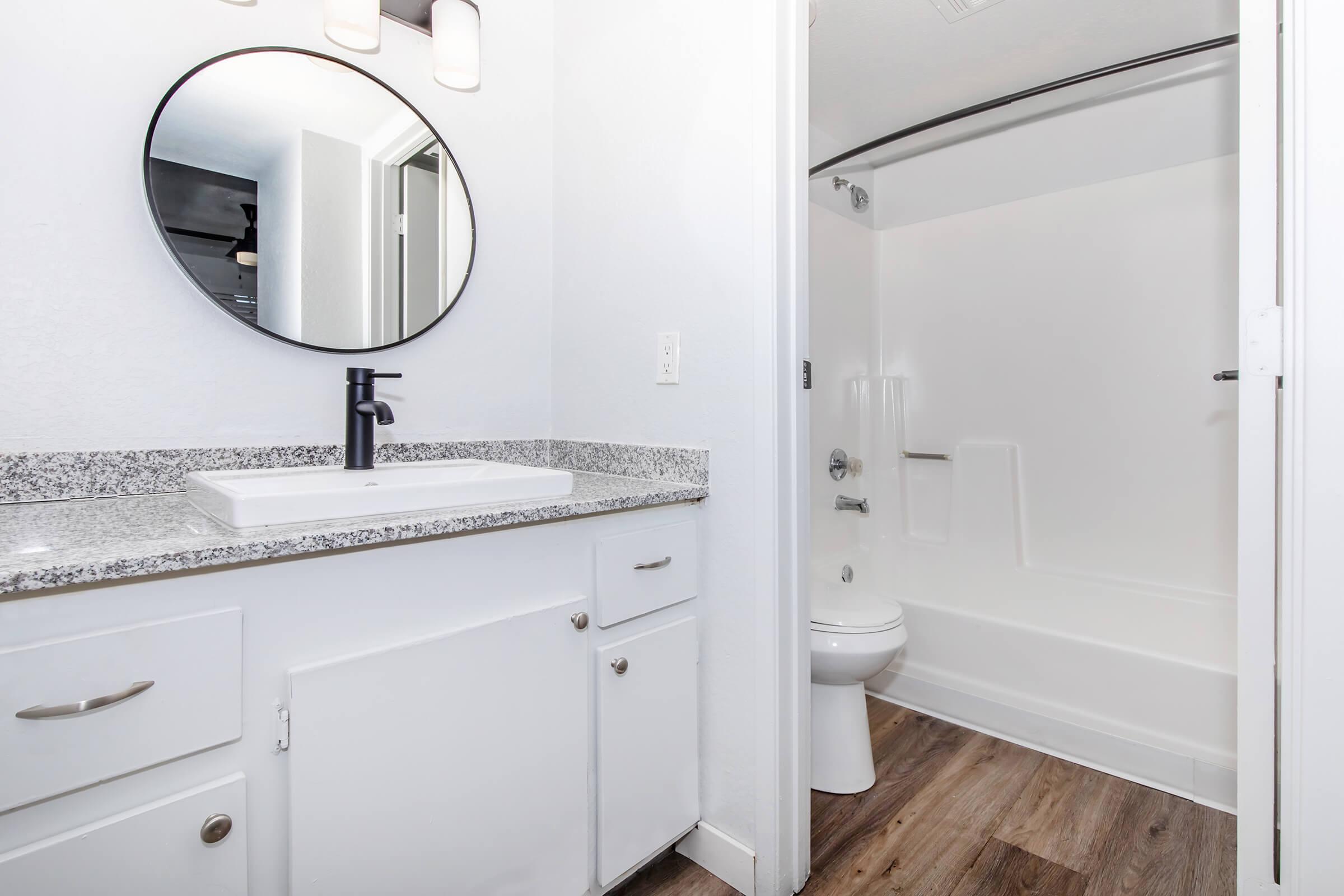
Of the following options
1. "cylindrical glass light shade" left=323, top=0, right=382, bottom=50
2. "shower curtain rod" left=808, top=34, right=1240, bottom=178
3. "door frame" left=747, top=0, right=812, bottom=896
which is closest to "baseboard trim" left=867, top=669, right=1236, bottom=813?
"door frame" left=747, top=0, right=812, bottom=896

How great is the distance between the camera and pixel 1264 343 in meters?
0.87

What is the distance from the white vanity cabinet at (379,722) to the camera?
2.20ft

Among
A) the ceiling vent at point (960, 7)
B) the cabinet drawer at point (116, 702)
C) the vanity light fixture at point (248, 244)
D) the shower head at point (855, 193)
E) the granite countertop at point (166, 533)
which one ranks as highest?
the ceiling vent at point (960, 7)

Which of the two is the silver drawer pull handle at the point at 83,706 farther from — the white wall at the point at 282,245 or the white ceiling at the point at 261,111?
the white ceiling at the point at 261,111

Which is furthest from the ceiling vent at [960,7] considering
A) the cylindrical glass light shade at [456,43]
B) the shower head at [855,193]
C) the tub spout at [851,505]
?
the tub spout at [851,505]

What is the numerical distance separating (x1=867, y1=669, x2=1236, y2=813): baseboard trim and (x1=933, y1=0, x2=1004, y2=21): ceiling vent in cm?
201

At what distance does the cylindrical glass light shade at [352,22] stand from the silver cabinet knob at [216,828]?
4.65 feet

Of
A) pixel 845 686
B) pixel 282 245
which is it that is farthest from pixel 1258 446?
pixel 282 245

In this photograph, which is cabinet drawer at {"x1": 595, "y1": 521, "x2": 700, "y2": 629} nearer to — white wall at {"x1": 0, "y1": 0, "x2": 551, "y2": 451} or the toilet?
the toilet

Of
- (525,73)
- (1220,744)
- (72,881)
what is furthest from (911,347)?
(72,881)

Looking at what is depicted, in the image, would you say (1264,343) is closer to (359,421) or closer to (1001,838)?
(1001,838)

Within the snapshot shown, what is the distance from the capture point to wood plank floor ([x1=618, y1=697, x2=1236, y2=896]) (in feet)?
4.20

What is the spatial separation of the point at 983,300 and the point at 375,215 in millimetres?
2192

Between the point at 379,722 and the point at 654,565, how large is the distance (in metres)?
0.54
